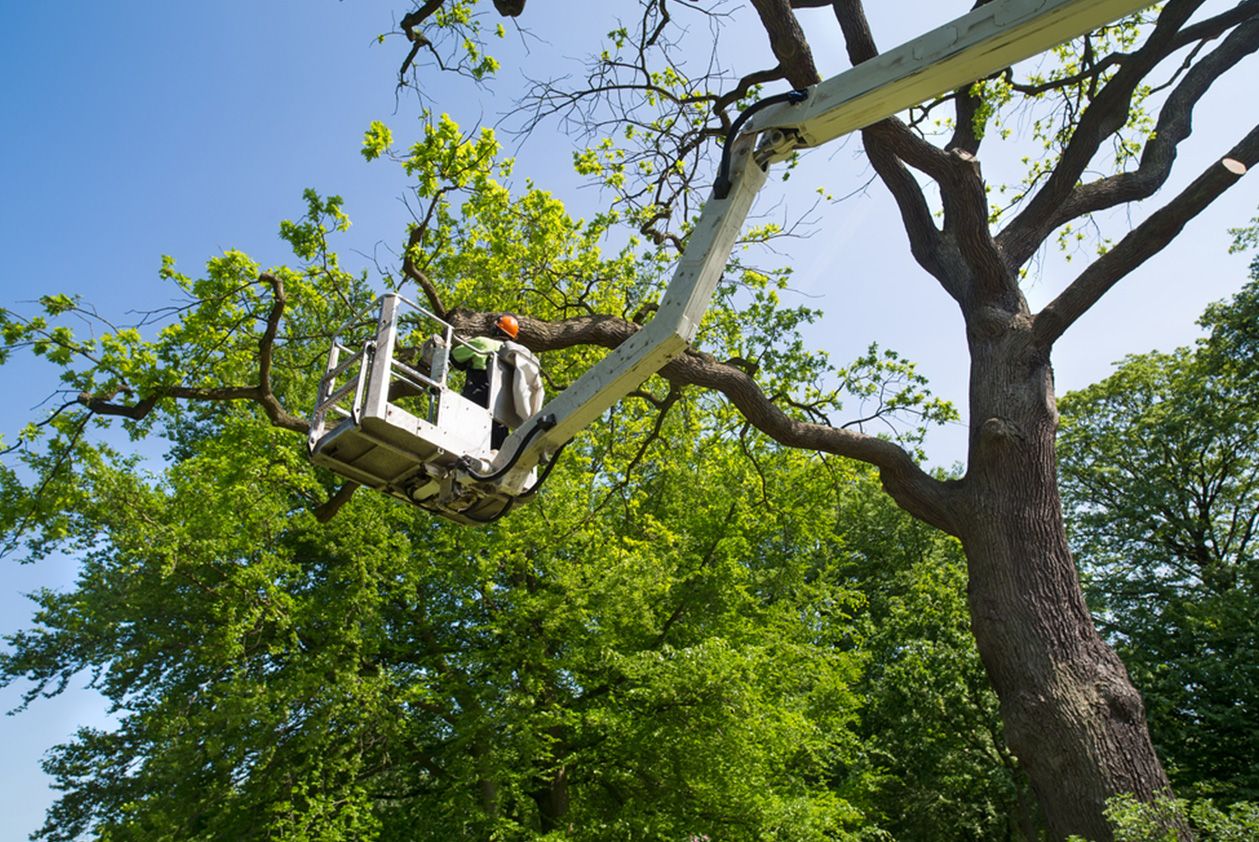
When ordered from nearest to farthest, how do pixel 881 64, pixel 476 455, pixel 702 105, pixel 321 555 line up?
pixel 881 64 < pixel 476 455 < pixel 702 105 < pixel 321 555

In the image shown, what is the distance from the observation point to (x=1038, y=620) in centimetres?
683

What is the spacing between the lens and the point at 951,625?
2197cm

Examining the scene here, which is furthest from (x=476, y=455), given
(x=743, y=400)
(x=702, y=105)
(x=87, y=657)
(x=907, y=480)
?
(x=87, y=657)

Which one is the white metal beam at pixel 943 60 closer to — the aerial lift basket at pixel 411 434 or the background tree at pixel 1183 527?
the aerial lift basket at pixel 411 434

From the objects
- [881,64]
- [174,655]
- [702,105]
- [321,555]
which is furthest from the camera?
[321,555]

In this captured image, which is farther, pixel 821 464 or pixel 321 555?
pixel 321 555

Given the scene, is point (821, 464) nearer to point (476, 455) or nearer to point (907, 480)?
point (907, 480)

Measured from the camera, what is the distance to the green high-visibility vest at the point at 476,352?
7270mm

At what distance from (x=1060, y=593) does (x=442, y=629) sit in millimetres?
13997

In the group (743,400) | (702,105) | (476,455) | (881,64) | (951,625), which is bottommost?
(476,455)

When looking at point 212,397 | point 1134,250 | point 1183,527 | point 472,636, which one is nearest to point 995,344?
point 1134,250

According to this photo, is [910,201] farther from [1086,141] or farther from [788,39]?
[788,39]

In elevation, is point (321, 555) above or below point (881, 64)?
above

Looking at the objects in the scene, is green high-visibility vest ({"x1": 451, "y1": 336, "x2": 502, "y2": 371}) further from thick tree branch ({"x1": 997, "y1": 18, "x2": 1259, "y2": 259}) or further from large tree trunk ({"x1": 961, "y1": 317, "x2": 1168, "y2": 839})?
thick tree branch ({"x1": 997, "y1": 18, "x2": 1259, "y2": 259})
